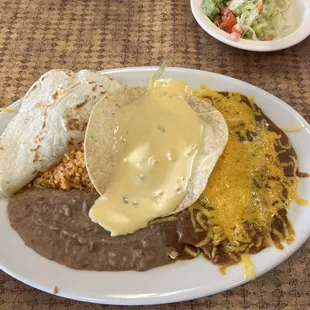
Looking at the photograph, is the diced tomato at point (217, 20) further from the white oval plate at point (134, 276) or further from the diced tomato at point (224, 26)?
the white oval plate at point (134, 276)

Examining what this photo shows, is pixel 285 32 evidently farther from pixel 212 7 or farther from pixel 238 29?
pixel 212 7

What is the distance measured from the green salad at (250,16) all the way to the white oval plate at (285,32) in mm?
52

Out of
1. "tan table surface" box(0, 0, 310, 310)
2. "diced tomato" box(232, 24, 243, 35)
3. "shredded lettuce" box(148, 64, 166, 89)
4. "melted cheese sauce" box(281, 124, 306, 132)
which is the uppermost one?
"diced tomato" box(232, 24, 243, 35)

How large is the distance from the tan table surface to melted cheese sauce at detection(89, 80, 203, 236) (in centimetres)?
71

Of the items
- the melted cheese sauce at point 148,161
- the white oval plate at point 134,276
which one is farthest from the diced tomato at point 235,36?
the white oval plate at point 134,276

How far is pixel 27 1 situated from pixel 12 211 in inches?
70.0

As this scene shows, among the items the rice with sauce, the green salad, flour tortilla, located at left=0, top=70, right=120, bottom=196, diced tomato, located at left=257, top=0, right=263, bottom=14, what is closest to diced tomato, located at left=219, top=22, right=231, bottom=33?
the green salad

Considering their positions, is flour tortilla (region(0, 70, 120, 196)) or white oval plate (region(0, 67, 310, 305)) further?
flour tortilla (region(0, 70, 120, 196))

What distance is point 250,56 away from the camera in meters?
2.58

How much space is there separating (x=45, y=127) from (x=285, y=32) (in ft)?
5.20

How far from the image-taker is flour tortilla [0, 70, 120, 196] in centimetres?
189

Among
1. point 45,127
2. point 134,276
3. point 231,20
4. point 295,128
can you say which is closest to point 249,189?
point 295,128

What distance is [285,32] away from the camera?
2.63m

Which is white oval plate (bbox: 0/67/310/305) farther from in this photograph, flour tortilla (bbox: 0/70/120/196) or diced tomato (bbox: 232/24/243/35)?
diced tomato (bbox: 232/24/243/35)
